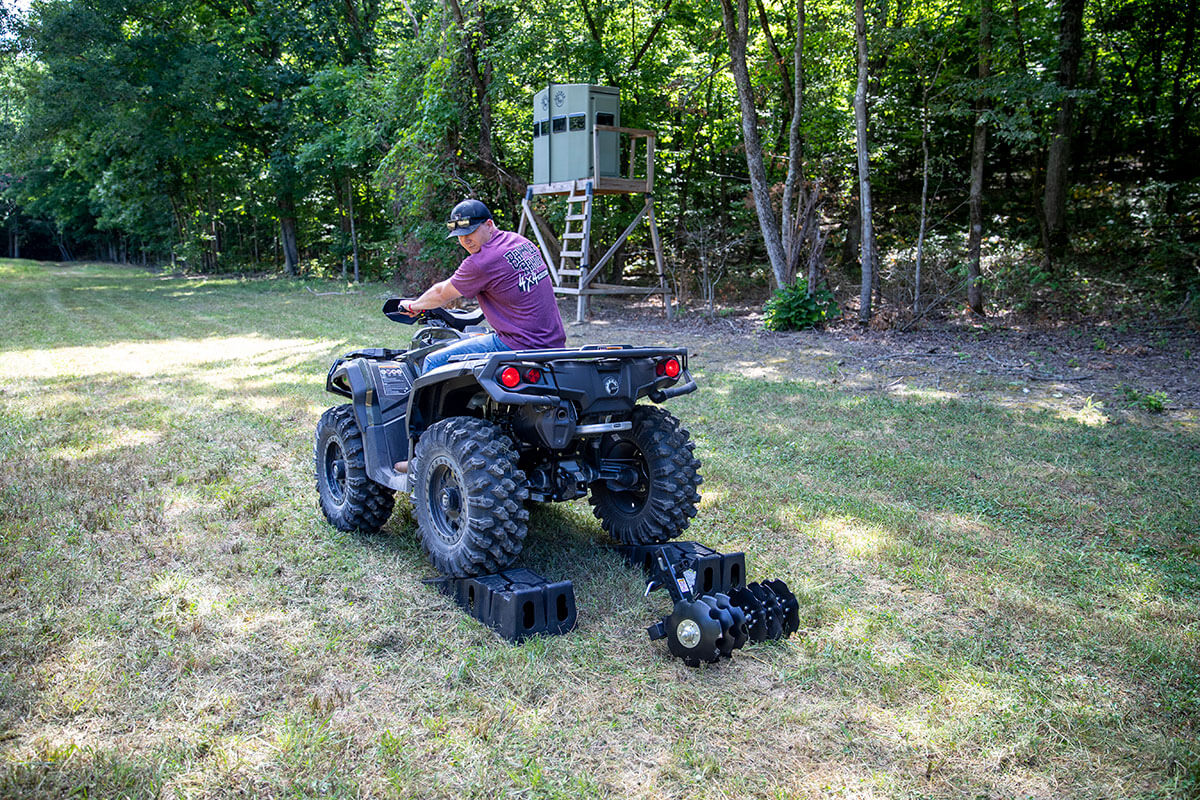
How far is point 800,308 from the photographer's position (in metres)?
13.0

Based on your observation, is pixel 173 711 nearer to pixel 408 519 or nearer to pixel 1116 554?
pixel 408 519

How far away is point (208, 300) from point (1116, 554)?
2164cm

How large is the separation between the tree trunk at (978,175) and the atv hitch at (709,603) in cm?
1022

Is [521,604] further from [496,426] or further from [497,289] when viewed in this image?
[497,289]

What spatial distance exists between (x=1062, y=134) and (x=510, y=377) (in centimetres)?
1411

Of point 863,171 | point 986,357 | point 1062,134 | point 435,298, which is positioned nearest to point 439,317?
point 435,298

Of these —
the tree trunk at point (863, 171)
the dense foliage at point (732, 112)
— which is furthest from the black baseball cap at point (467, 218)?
the dense foliage at point (732, 112)

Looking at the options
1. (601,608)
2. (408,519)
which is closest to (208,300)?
(408,519)

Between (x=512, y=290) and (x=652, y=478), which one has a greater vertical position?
(x=512, y=290)

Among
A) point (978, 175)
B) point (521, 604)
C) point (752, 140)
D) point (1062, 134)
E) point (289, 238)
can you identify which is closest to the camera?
point (521, 604)

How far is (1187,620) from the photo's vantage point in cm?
361

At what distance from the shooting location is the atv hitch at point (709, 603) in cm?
316

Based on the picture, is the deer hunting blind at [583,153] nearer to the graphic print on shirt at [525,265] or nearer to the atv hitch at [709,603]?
the graphic print on shirt at [525,265]

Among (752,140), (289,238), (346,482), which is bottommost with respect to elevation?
(346,482)
